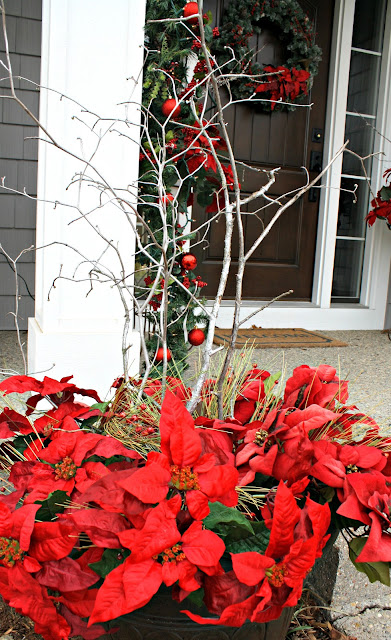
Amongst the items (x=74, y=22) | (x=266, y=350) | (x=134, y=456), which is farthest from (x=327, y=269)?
(x=134, y=456)

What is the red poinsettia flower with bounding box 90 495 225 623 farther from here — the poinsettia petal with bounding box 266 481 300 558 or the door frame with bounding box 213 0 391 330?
the door frame with bounding box 213 0 391 330

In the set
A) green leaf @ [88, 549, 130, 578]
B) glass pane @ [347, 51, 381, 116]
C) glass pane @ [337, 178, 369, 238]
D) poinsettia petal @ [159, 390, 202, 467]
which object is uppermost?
glass pane @ [347, 51, 381, 116]

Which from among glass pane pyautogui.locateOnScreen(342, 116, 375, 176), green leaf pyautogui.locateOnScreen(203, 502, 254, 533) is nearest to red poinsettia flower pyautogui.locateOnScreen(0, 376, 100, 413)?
green leaf pyautogui.locateOnScreen(203, 502, 254, 533)

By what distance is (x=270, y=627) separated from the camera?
2.67 feet

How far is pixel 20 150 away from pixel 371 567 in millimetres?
3312

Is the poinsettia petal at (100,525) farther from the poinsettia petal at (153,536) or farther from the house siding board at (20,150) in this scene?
the house siding board at (20,150)

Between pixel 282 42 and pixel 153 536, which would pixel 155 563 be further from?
pixel 282 42

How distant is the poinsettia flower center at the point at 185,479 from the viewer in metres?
0.72

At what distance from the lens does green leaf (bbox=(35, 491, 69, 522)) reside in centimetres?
83

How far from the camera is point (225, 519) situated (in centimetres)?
75

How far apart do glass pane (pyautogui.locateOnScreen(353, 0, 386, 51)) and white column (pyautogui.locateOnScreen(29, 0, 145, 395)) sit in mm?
2692

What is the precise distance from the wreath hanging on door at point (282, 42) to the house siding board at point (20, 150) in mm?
1128

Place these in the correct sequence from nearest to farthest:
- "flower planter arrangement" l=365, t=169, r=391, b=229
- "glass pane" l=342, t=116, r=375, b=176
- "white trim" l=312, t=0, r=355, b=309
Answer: "flower planter arrangement" l=365, t=169, r=391, b=229
"white trim" l=312, t=0, r=355, b=309
"glass pane" l=342, t=116, r=375, b=176

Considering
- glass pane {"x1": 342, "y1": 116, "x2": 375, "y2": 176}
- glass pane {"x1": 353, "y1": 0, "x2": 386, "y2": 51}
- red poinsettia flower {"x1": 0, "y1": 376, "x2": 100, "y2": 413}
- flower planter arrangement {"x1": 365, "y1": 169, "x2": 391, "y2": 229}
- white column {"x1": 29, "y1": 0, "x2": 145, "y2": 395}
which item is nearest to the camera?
red poinsettia flower {"x1": 0, "y1": 376, "x2": 100, "y2": 413}
